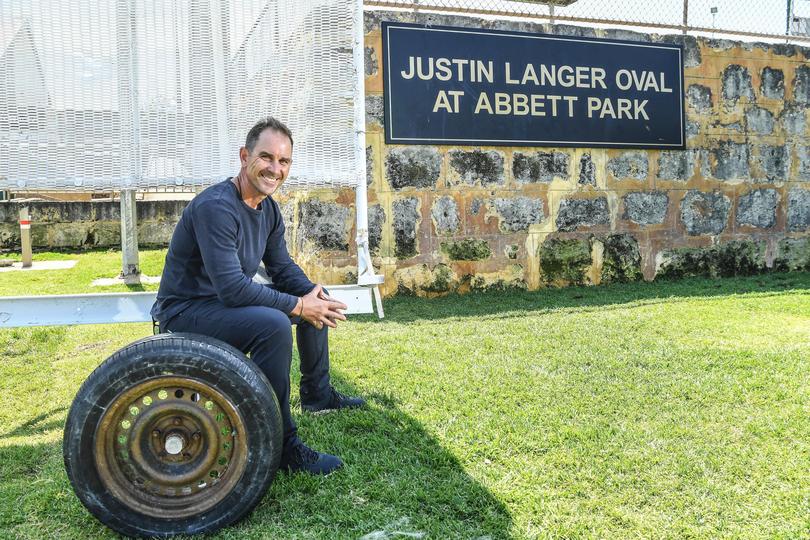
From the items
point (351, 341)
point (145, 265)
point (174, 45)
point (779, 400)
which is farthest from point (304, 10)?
point (145, 265)

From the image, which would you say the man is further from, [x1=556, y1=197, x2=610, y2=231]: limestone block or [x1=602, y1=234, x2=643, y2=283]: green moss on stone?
[x1=602, y1=234, x2=643, y2=283]: green moss on stone

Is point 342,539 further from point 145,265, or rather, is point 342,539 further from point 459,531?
point 145,265

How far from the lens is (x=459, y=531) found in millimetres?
2119

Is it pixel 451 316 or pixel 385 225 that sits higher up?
pixel 385 225

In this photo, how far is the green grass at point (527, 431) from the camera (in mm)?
2207

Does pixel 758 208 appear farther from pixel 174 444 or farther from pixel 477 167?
pixel 174 444

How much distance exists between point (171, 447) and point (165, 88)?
2.22m

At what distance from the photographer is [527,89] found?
6.65 meters

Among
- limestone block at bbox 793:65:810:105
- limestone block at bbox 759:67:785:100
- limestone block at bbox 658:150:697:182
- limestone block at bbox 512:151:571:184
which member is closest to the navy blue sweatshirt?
limestone block at bbox 512:151:571:184

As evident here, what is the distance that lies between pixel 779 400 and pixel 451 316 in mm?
2713

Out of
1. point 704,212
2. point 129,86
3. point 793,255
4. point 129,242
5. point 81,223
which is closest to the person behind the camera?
point 129,86

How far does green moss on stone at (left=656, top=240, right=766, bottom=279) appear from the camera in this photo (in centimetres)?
718

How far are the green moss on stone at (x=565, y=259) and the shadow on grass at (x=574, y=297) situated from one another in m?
0.16

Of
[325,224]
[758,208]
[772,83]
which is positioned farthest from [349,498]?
[772,83]
